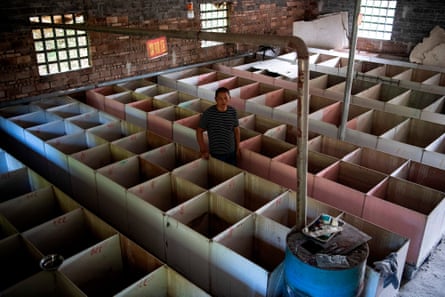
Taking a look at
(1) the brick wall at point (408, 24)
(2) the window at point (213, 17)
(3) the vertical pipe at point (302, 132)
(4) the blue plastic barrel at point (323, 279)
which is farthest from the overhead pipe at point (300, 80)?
(1) the brick wall at point (408, 24)

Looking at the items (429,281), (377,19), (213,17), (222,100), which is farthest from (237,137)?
(377,19)

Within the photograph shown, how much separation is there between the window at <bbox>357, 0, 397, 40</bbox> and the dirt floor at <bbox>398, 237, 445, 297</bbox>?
727cm

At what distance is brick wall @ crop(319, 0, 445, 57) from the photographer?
363 inches

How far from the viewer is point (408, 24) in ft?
31.9

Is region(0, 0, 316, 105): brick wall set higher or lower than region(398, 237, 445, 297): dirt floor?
higher

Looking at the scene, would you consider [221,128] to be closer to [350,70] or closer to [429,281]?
[350,70]

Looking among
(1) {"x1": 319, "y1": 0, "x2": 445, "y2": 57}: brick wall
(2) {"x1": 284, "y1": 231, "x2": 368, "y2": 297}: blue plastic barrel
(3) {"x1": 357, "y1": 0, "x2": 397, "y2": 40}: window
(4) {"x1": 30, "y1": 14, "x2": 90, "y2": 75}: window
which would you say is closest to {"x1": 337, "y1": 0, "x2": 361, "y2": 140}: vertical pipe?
(2) {"x1": 284, "y1": 231, "x2": 368, "y2": 297}: blue plastic barrel

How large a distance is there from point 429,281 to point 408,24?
7.49 metres

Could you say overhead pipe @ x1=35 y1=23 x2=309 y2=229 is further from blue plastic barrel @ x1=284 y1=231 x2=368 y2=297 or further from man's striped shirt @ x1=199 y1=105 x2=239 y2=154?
man's striped shirt @ x1=199 y1=105 x2=239 y2=154

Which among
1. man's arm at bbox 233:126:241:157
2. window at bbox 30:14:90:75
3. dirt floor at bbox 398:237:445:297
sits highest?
window at bbox 30:14:90:75

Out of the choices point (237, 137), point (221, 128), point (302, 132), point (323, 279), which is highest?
point (302, 132)

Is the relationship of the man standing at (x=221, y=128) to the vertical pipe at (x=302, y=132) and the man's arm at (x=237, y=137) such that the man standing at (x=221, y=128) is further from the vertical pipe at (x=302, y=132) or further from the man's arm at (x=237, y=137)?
the vertical pipe at (x=302, y=132)

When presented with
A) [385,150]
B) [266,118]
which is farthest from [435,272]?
[266,118]

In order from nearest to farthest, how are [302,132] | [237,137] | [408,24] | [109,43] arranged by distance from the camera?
1. [302,132]
2. [237,137]
3. [109,43]
4. [408,24]
